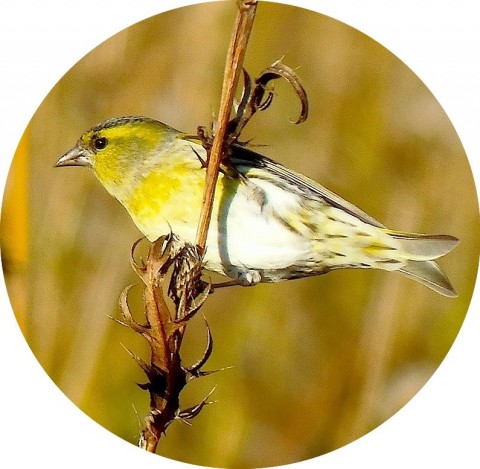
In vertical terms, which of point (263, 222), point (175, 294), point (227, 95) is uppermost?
point (227, 95)

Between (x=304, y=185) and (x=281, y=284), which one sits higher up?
(x=304, y=185)

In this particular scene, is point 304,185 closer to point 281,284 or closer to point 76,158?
point 281,284

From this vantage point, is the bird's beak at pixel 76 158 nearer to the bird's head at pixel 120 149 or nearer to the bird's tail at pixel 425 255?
the bird's head at pixel 120 149

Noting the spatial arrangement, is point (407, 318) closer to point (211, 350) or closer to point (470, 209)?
point (470, 209)

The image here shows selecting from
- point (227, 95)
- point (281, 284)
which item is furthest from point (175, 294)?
point (227, 95)

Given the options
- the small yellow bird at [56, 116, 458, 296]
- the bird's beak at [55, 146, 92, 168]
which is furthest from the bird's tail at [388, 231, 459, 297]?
the bird's beak at [55, 146, 92, 168]
